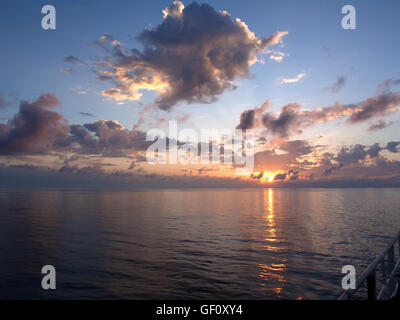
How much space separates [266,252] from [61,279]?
18025 millimetres

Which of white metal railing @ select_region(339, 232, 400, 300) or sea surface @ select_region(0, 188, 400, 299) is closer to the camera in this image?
white metal railing @ select_region(339, 232, 400, 300)

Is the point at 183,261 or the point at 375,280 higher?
the point at 375,280

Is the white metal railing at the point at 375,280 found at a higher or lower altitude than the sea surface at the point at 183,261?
higher

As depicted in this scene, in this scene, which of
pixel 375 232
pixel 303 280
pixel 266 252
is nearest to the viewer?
pixel 303 280

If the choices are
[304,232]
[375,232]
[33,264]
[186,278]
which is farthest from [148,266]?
[375,232]

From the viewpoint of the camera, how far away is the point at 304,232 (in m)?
37.1

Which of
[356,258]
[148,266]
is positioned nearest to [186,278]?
[148,266]

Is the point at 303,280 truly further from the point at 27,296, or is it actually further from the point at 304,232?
the point at 304,232

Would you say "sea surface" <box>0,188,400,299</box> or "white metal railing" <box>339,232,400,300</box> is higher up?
"white metal railing" <box>339,232,400,300</box>

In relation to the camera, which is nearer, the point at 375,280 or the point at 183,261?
the point at 375,280

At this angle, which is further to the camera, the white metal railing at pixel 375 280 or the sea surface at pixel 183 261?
the sea surface at pixel 183 261
